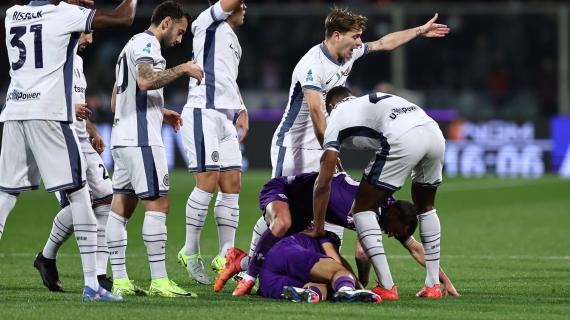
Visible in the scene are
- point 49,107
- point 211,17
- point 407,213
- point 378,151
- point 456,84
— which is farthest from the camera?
point 456,84

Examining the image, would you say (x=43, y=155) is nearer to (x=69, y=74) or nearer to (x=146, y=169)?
(x=69, y=74)

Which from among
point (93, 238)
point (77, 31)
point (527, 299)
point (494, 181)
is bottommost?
point (494, 181)

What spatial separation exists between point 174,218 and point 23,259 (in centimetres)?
476

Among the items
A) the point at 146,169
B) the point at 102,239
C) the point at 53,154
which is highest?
the point at 53,154

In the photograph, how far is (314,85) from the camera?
9344 mm

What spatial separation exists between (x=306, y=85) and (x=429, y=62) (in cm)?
1614

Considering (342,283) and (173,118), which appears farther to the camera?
(173,118)

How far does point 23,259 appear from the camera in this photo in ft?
37.6

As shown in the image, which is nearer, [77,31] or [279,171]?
[77,31]

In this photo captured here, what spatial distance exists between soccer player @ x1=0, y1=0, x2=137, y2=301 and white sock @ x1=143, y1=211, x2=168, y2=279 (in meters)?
0.56

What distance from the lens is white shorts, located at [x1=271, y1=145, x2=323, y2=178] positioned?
976 centimetres

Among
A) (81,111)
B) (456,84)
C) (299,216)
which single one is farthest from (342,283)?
(456,84)

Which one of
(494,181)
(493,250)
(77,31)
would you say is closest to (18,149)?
(77,31)

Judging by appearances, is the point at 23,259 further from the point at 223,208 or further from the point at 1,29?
the point at 1,29
